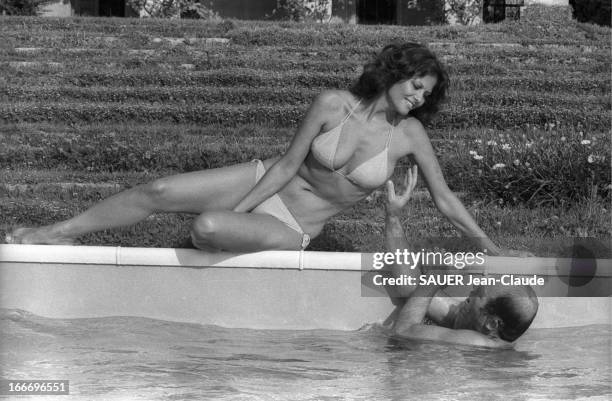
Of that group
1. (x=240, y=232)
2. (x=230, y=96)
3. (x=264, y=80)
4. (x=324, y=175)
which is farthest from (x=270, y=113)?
(x=240, y=232)

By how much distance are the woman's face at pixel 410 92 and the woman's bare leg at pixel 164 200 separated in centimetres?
74

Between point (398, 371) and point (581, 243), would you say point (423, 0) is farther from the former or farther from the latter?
point (398, 371)

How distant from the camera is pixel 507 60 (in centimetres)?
1127

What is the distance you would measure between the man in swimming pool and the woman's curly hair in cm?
34

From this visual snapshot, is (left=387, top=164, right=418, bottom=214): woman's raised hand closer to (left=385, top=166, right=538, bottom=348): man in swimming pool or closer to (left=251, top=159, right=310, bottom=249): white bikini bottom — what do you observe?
(left=385, top=166, right=538, bottom=348): man in swimming pool

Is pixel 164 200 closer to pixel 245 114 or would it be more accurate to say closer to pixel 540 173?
pixel 540 173

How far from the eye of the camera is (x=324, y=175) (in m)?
4.73

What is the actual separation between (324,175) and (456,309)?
0.87m

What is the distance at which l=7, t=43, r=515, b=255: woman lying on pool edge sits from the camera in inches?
181

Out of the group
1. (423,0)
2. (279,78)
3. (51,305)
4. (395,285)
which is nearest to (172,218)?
(51,305)

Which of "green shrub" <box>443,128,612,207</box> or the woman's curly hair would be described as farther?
"green shrub" <box>443,128,612,207</box>

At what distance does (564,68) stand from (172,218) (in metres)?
5.96

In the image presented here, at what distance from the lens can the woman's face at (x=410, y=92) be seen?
15.0 feet

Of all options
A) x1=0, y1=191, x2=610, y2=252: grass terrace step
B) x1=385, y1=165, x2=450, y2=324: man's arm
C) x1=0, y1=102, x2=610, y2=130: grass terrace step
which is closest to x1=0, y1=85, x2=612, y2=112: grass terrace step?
x1=0, y1=102, x2=610, y2=130: grass terrace step
